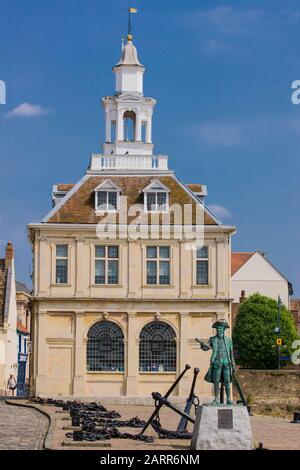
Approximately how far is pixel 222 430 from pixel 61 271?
2840 centimetres

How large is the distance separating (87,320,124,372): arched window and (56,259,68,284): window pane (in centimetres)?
285

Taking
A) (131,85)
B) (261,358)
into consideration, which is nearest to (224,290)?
(131,85)

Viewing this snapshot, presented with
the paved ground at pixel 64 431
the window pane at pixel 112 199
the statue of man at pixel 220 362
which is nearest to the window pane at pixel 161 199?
the window pane at pixel 112 199

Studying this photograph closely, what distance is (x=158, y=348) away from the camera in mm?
54469

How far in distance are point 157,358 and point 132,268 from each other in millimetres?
4792

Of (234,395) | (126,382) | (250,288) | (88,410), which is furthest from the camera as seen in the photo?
(250,288)

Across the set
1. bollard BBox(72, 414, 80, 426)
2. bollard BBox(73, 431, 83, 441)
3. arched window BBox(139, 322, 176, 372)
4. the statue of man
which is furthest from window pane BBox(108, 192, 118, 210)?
the statue of man

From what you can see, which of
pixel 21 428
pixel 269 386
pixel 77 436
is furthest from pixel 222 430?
pixel 269 386

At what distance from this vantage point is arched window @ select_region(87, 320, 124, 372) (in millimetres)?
54125

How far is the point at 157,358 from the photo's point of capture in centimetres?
5444

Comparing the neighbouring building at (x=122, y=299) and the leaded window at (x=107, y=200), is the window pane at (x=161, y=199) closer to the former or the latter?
the neighbouring building at (x=122, y=299)

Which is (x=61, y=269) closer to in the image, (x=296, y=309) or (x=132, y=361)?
(x=132, y=361)

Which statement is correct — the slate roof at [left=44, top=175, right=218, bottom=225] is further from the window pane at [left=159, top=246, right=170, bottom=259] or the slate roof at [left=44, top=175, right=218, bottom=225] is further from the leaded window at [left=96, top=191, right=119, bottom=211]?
the window pane at [left=159, top=246, right=170, bottom=259]

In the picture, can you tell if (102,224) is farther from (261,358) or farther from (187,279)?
(261,358)
